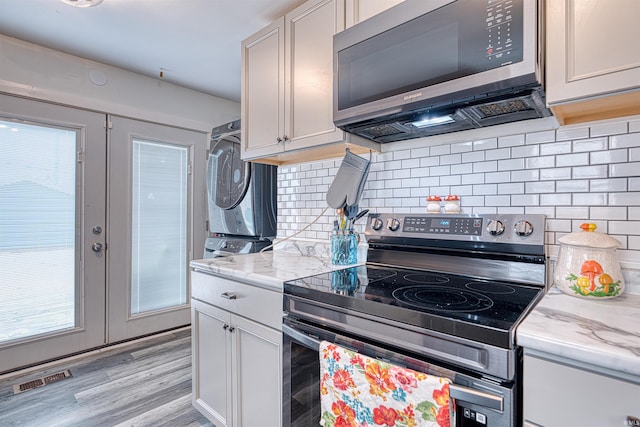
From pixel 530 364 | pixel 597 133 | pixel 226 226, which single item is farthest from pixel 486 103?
Result: pixel 226 226

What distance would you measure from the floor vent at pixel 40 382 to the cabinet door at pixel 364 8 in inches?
113

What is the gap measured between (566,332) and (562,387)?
114 millimetres

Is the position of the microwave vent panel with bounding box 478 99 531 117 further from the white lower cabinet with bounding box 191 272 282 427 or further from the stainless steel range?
the white lower cabinet with bounding box 191 272 282 427

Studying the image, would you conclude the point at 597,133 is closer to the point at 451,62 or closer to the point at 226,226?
the point at 451,62

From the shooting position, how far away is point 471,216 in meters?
1.34

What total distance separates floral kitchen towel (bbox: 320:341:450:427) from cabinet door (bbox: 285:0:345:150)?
0.97m

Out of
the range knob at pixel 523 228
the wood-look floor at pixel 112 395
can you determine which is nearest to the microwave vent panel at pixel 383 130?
the range knob at pixel 523 228

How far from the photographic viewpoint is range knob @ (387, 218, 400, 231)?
5.03ft

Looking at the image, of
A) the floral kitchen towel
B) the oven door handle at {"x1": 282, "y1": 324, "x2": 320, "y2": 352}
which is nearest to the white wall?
the oven door handle at {"x1": 282, "y1": 324, "x2": 320, "y2": 352}

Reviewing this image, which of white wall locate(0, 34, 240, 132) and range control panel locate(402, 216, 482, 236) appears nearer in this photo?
range control panel locate(402, 216, 482, 236)

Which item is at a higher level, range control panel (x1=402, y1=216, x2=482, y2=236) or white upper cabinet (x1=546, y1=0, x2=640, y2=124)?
white upper cabinet (x1=546, y1=0, x2=640, y2=124)

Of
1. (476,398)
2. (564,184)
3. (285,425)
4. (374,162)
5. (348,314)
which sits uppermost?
(374,162)

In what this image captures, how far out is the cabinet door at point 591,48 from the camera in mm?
858

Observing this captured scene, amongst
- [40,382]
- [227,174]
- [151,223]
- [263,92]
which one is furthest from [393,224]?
[40,382]
